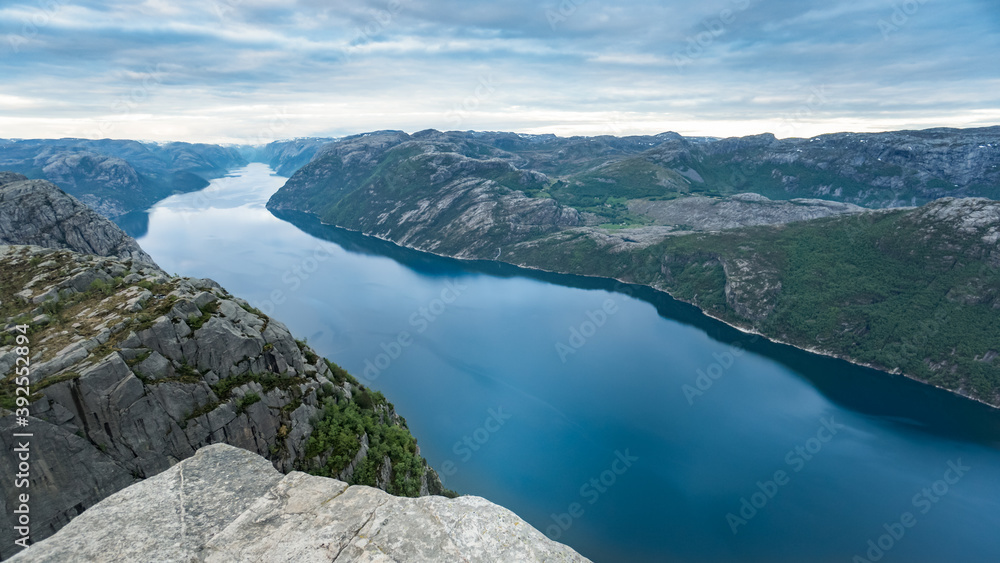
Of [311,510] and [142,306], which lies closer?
[311,510]

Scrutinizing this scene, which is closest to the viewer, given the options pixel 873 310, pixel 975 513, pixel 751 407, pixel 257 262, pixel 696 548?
pixel 696 548

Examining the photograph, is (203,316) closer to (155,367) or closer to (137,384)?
(155,367)

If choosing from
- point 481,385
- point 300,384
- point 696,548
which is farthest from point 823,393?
point 300,384

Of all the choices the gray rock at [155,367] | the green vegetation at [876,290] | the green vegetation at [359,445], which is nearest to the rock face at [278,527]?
the gray rock at [155,367]

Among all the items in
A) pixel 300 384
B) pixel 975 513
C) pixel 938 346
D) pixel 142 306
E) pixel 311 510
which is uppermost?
pixel 311 510

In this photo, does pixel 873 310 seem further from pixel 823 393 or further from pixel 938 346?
pixel 823 393

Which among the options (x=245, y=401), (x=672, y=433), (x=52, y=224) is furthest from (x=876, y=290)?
(x=52, y=224)

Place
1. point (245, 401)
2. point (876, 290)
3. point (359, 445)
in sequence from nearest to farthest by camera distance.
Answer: point (245, 401), point (359, 445), point (876, 290)
